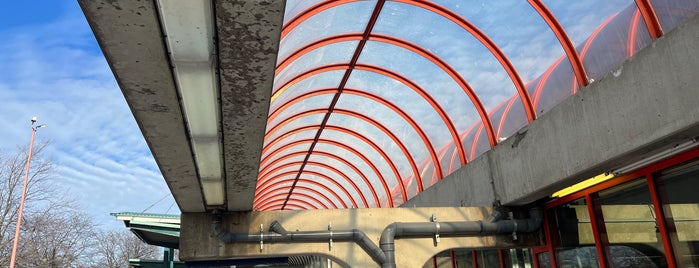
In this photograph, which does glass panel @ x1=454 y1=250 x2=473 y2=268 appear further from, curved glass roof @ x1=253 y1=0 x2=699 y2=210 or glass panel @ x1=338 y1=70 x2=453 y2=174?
glass panel @ x1=338 y1=70 x2=453 y2=174

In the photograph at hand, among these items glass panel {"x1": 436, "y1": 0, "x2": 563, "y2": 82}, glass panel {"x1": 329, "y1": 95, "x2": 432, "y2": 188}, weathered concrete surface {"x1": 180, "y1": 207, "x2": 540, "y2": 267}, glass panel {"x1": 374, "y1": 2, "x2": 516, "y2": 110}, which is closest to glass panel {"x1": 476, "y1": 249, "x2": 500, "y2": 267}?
weathered concrete surface {"x1": 180, "y1": 207, "x2": 540, "y2": 267}

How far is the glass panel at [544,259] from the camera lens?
10312 mm

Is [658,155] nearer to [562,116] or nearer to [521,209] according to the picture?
[562,116]

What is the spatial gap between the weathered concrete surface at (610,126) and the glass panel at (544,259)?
1.45m

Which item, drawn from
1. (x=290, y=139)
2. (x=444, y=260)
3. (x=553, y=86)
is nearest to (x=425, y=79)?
(x=553, y=86)

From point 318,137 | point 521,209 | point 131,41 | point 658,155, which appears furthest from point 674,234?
point 318,137

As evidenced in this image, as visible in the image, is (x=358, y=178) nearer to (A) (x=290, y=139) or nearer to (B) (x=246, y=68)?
(A) (x=290, y=139)

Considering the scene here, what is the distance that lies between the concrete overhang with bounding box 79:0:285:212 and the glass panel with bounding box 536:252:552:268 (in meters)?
6.84

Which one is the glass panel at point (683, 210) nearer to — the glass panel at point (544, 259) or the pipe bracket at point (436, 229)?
the glass panel at point (544, 259)

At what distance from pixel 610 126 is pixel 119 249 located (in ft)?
184

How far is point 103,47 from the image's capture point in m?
3.48

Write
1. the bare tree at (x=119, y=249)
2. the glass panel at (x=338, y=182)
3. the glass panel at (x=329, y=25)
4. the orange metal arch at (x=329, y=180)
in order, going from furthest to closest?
1. the bare tree at (x=119, y=249)
2. the glass panel at (x=338, y=182)
3. the orange metal arch at (x=329, y=180)
4. the glass panel at (x=329, y=25)

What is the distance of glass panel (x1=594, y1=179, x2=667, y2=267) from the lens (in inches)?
290

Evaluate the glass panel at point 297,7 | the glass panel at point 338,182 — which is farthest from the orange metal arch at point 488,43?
the glass panel at point 338,182
